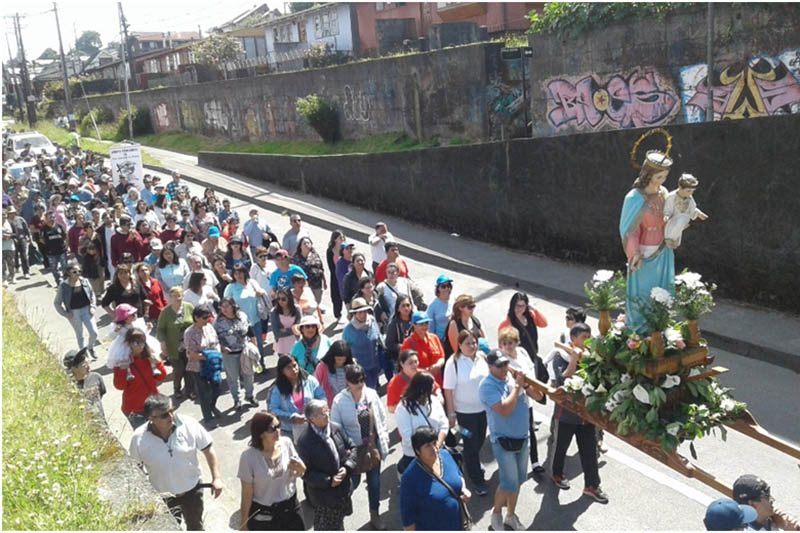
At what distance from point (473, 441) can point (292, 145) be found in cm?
2973

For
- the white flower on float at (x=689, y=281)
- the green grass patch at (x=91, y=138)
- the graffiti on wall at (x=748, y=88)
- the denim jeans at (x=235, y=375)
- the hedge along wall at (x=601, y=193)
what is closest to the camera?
the white flower on float at (x=689, y=281)

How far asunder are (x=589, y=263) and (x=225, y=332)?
8878mm

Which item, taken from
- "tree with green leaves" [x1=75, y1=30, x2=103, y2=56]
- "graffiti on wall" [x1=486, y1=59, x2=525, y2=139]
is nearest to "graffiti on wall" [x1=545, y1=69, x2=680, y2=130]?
"graffiti on wall" [x1=486, y1=59, x2=525, y2=139]

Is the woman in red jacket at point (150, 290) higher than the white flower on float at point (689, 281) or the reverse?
the reverse

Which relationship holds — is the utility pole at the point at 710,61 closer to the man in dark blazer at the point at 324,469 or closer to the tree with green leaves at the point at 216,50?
the man in dark blazer at the point at 324,469

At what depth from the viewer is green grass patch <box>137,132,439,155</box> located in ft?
94.4

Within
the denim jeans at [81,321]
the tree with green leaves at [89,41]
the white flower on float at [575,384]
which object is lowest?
the denim jeans at [81,321]

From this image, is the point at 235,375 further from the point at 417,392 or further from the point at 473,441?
the point at 417,392

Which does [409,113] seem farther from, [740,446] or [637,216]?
[637,216]

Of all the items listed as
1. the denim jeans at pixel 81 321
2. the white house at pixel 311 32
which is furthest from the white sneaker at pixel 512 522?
the white house at pixel 311 32

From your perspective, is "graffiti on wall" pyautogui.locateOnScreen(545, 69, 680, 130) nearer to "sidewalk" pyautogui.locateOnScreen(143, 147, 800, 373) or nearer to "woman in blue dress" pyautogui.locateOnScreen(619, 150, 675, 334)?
"sidewalk" pyautogui.locateOnScreen(143, 147, 800, 373)

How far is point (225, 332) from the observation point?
32.6 ft

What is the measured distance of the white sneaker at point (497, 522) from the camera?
23.1 ft

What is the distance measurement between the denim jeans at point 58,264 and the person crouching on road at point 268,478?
40.9 ft
